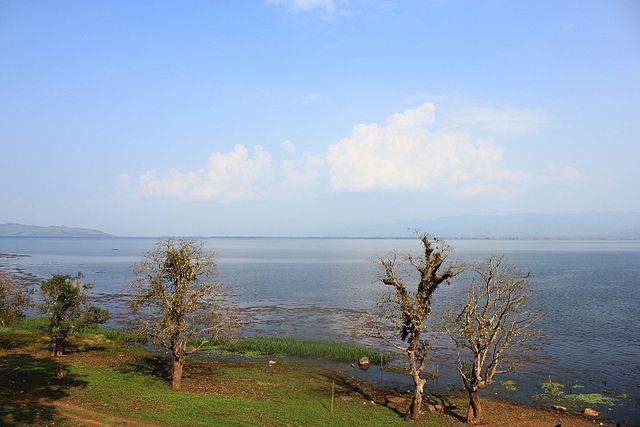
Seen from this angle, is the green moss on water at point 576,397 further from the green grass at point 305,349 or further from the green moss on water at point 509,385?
the green grass at point 305,349

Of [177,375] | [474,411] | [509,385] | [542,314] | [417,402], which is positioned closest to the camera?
[417,402]

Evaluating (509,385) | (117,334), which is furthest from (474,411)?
(117,334)

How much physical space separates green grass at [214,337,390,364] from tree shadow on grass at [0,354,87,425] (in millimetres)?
21651

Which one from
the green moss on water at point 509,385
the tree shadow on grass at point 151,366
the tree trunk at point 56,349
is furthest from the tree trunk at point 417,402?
the tree trunk at point 56,349

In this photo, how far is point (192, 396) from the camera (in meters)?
40.1

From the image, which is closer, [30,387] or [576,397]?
[30,387]

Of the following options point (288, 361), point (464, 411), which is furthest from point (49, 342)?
point (464, 411)

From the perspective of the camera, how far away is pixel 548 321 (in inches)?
3270

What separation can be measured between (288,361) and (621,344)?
162ft

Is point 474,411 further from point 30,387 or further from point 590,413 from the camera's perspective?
point 30,387

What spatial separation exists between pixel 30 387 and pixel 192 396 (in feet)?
43.8

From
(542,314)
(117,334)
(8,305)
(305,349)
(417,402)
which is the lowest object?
(305,349)

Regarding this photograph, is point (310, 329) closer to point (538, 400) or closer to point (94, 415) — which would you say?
point (538, 400)

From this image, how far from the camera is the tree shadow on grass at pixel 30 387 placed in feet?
104
